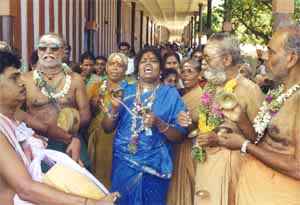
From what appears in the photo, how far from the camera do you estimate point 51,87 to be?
4.87 meters

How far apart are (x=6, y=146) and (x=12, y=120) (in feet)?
1.17

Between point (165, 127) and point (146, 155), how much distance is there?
27 centimetres

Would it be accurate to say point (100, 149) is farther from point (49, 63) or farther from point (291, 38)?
point (291, 38)

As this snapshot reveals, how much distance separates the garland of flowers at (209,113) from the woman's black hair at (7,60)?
4.88ft

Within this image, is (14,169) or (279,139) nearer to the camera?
(14,169)

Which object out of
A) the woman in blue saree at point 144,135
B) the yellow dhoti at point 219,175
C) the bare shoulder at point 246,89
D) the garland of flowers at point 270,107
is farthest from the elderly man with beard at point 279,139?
the woman in blue saree at point 144,135

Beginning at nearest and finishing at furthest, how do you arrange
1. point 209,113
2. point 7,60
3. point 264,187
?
point 7,60
point 264,187
point 209,113

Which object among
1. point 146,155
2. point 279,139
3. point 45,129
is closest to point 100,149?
point 146,155

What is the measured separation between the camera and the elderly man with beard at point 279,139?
3.00 meters

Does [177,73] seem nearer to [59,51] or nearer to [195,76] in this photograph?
[195,76]

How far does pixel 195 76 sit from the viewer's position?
5.34 m

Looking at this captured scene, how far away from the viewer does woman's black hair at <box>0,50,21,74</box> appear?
9.14 feet

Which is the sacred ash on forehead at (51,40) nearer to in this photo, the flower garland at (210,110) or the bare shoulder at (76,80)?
the bare shoulder at (76,80)

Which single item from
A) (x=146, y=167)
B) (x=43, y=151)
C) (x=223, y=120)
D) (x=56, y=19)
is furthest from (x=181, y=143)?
(x=56, y=19)
